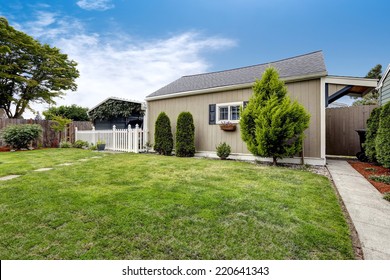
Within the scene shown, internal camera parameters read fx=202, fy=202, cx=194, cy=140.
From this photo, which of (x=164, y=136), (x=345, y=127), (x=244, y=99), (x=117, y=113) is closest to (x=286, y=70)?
(x=244, y=99)

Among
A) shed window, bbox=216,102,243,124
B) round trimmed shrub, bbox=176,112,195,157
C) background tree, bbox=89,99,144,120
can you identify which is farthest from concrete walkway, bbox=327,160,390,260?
background tree, bbox=89,99,144,120

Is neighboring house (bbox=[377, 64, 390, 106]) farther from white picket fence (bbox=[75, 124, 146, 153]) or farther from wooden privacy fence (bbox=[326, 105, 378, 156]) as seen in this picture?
white picket fence (bbox=[75, 124, 146, 153])

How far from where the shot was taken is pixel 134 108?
10297 mm

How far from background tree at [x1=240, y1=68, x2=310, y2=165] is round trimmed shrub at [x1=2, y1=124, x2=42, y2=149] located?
1100 cm

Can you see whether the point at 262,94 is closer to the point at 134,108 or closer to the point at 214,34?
the point at 214,34

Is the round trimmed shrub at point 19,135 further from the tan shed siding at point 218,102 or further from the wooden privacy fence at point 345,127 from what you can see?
the wooden privacy fence at point 345,127

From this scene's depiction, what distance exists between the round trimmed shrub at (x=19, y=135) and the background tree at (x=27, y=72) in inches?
286

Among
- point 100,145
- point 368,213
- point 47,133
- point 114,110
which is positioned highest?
point 114,110

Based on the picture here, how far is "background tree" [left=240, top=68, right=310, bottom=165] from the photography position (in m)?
5.54

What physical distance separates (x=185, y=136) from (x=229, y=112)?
1958mm

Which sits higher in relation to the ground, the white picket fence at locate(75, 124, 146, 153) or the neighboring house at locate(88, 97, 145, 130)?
the neighboring house at locate(88, 97, 145, 130)

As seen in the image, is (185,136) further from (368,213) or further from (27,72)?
(27,72)

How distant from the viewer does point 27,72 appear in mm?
16625

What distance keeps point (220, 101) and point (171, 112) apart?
2.47 meters
